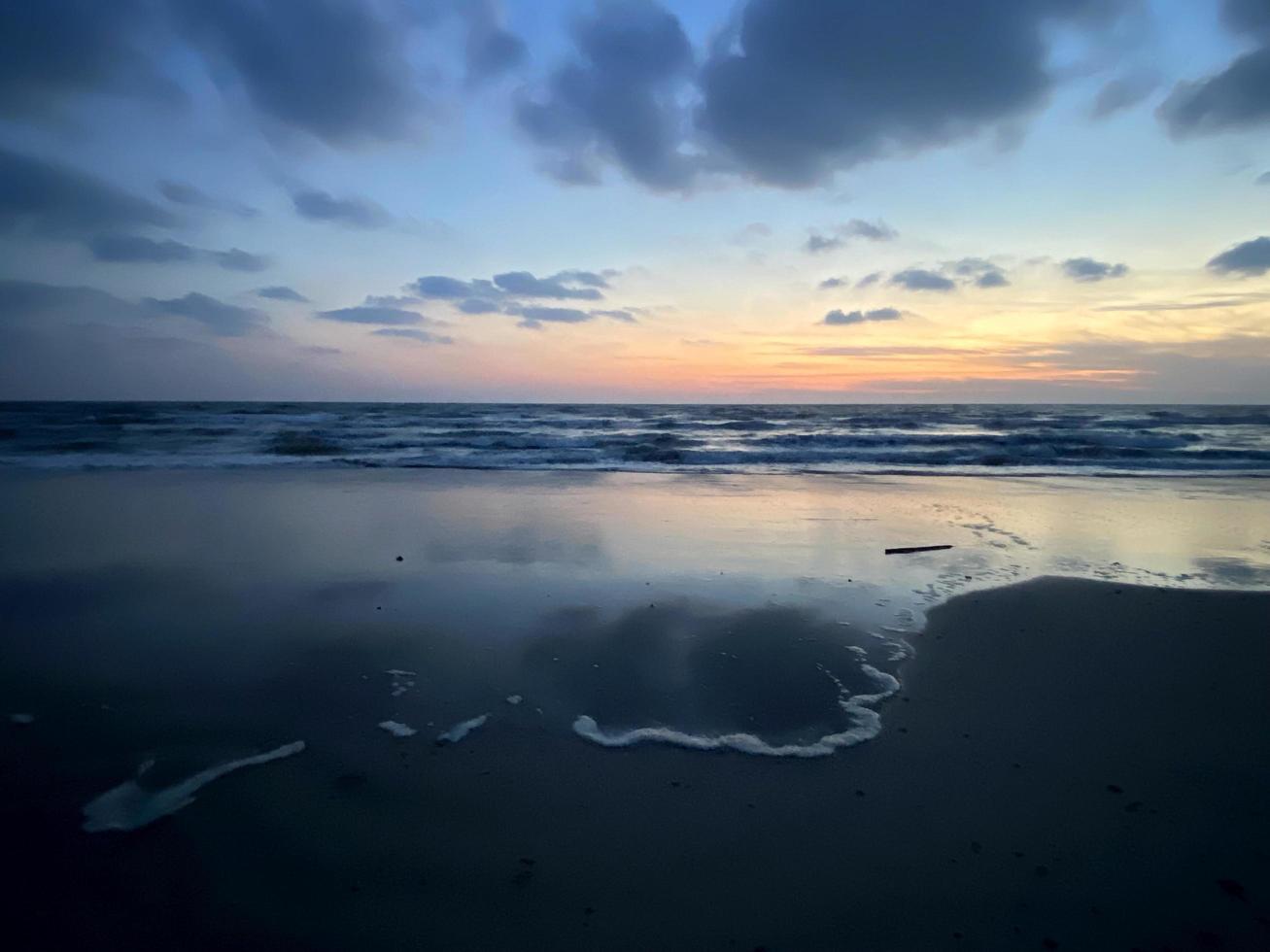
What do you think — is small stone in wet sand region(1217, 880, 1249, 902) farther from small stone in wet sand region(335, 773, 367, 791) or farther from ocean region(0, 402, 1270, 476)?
ocean region(0, 402, 1270, 476)

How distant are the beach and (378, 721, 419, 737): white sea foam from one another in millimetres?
44

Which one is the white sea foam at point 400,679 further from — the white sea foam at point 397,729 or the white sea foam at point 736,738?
the white sea foam at point 736,738

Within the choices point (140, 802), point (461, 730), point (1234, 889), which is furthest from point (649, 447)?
point (1234, 889)

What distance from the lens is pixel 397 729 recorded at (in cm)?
358

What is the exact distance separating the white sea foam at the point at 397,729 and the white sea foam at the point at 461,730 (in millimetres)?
174

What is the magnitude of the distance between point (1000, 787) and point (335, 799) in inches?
126

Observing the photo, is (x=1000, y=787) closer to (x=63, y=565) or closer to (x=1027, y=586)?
(x=1027, y=586)

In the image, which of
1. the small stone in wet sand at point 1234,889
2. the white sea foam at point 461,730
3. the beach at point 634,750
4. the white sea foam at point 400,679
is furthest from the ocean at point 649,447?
the small stone in wet sand at point 1234,889

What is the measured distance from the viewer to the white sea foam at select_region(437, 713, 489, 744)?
3484 mm

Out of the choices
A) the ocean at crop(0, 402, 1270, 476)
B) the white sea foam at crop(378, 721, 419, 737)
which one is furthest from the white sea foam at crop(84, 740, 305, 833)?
the ocean at crop(0, 402, 1270, 476)

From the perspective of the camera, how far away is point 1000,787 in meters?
3.13

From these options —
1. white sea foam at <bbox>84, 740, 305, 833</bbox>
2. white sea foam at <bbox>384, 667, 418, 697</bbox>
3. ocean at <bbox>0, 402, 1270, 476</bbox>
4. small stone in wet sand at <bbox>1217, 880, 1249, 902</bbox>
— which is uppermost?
ocean at <bbox>0, 402, 1270, 476</bbox>

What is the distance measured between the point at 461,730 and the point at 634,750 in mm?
984

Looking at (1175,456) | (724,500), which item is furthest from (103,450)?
(1175,456)
